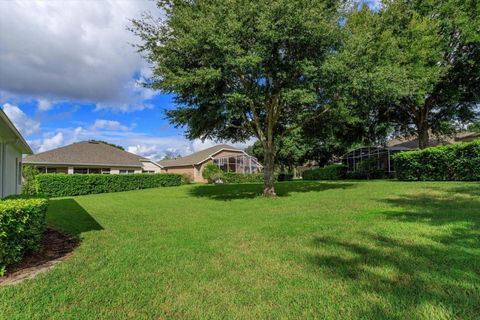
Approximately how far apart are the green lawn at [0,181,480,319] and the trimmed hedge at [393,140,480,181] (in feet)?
34.7

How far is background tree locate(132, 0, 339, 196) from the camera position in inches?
432

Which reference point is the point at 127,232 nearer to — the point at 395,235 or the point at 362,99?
the point at 395,235

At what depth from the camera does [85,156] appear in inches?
1144

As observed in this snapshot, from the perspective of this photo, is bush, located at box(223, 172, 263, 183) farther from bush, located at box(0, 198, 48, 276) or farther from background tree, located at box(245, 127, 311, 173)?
bush, located at box(0, 198, 48, 276)

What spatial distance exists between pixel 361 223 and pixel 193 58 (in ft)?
30.1

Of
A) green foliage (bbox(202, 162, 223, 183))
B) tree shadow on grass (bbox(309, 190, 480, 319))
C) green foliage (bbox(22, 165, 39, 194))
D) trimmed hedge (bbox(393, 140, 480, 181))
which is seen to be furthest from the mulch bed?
green foliage (bbox(202, 162, 223, 183))

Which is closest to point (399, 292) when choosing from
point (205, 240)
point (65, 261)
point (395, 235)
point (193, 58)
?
point (395, 235)

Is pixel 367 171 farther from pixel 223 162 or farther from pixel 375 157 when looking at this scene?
pixel 223 162

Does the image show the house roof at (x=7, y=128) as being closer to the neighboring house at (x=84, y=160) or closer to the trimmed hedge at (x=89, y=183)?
the trimmed hedge at (x=89, y=183)

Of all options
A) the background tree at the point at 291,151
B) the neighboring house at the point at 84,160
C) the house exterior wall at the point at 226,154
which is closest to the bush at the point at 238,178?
the background tree at the point at 291,151

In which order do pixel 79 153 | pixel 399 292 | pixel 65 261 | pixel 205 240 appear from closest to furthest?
pixel 399 292 < pixel 65 261 < pixel 205 240 < pixel 79 153

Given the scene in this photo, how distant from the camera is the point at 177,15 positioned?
1243 cm

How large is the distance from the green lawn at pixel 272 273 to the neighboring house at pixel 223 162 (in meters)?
32.6

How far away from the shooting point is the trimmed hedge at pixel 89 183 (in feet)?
67.4
